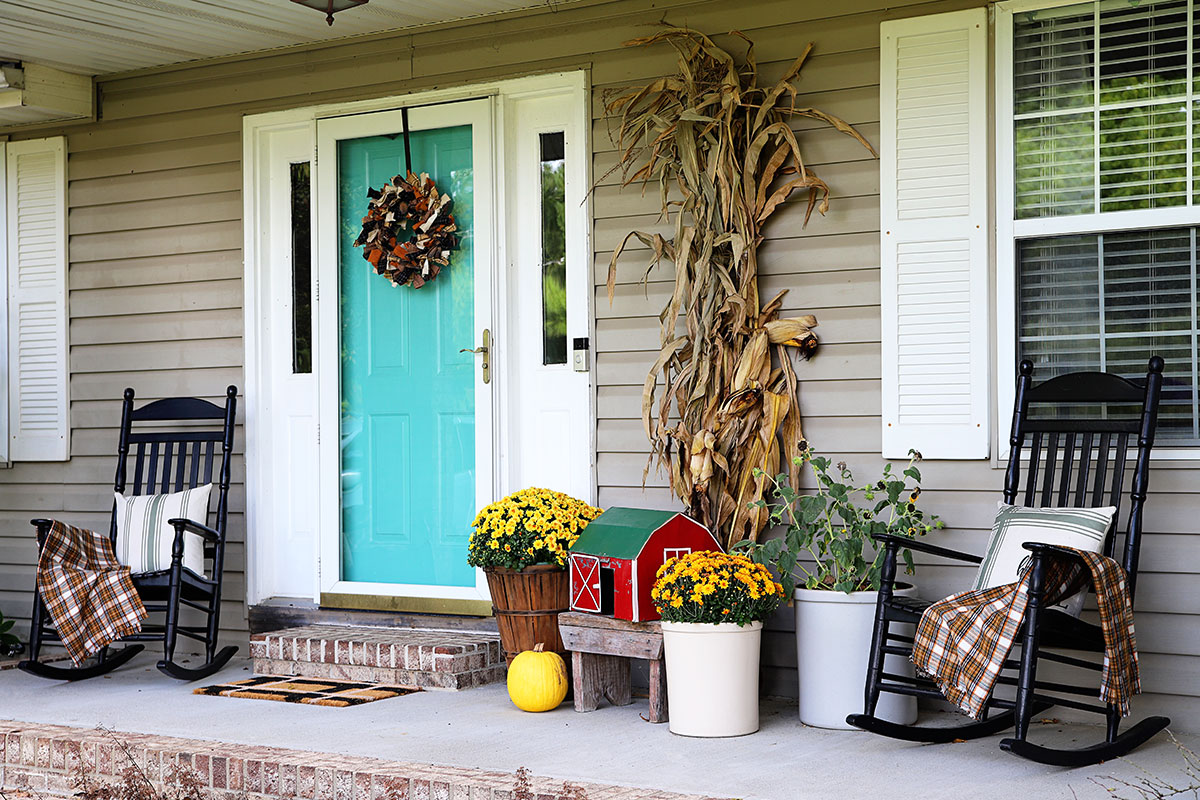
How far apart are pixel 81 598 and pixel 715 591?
2.38m

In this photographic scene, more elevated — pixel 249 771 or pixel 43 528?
pixel 43 528

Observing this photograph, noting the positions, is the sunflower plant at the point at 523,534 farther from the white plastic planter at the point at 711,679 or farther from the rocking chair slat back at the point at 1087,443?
the rocking chair slat back at the point at 1087,443

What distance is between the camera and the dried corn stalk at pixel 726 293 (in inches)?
167

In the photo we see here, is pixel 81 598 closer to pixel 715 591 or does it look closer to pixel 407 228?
pixel 407 228

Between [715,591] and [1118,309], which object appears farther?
[1118,309]

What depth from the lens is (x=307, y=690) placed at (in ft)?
14.5

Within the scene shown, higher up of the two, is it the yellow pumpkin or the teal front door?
the teal front door

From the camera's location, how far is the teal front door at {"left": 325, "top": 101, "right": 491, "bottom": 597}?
4.89m

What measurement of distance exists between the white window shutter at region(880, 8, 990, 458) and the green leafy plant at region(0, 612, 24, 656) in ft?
12.2

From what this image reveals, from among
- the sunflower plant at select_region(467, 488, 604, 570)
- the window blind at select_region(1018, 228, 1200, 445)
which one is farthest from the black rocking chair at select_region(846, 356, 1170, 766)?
the sunflower plant at select_region(467, 488, 604, 570)

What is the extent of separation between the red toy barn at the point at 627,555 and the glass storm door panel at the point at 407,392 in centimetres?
92

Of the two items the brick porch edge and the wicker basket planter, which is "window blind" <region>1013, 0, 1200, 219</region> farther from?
the brick porch edge

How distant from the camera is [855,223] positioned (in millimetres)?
4184

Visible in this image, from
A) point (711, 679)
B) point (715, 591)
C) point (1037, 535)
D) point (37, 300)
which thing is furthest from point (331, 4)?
point (1037, 535)
